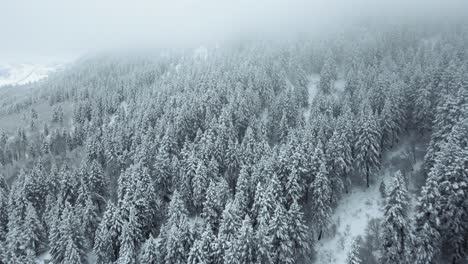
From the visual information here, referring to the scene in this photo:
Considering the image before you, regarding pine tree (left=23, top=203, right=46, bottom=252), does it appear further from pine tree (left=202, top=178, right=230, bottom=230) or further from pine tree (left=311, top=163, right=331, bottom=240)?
pine tree (left=311, top=163, right=331, bottom=240)

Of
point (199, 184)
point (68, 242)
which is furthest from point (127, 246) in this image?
point (199, 184)

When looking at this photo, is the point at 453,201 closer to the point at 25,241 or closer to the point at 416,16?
the point at 25,241

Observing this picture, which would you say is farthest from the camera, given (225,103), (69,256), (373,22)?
(373,22)

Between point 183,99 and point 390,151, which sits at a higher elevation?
point 183,99

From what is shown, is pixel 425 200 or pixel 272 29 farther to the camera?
pixel 272 29

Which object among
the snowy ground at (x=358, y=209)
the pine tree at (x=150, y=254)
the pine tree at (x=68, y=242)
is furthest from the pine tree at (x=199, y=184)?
the snowy ground at (x=358, y=209)

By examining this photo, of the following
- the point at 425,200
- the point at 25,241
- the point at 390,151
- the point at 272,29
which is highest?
the point at 272,29

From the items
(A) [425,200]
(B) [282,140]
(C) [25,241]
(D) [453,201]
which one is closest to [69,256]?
(C) [25,241]

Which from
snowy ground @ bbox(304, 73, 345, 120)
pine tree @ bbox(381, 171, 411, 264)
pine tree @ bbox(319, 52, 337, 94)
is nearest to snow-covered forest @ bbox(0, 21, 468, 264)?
pine tree @ bbox(381, 171, 411, 264)

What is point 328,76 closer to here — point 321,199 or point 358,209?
point 358,209
